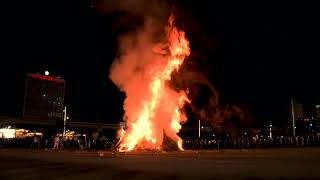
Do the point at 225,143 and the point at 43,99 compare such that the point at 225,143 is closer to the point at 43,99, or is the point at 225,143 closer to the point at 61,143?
the point at 61,143

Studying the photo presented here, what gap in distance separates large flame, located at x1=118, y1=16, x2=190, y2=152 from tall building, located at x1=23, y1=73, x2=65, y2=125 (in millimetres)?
89360

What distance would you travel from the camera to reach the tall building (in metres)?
127

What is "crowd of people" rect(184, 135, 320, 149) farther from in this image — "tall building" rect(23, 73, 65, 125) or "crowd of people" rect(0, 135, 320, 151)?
"tall building" rect(23, 73, 65, 125)

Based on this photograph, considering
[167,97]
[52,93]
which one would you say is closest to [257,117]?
[167,97]

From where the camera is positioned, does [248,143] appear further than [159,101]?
Yes

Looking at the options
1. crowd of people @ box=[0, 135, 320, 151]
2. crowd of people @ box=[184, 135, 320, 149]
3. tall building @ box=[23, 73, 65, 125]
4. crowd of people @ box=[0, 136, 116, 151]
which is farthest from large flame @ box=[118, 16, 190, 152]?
tall building @ box=[23, 73, 65, 125]

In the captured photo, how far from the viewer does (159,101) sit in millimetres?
37406

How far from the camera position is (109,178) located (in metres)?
13.5

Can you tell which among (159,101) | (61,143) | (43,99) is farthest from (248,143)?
(43,99)

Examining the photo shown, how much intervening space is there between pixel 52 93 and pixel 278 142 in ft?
336

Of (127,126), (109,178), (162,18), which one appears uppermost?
(162,18)

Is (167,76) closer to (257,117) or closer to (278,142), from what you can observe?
(278,142)

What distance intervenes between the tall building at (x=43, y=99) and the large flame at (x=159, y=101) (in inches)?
3518

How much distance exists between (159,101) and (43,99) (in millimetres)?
103258
